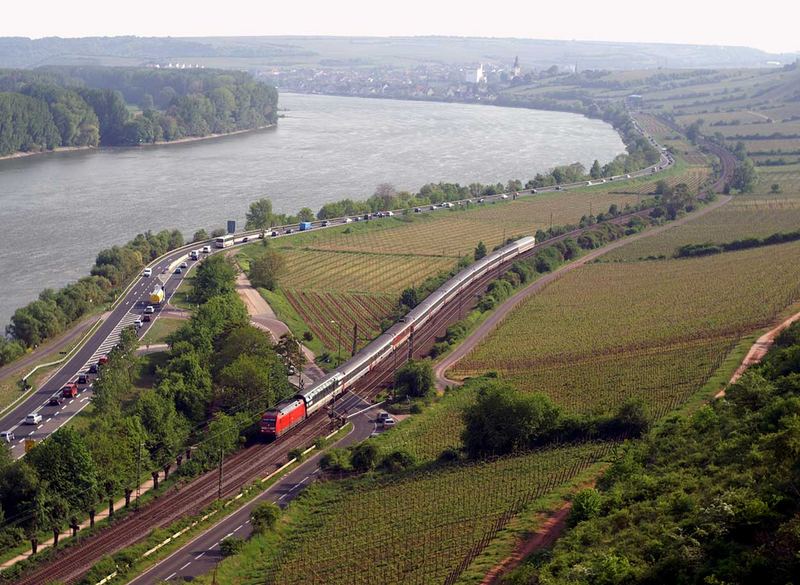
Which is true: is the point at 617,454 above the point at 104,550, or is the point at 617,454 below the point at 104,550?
above

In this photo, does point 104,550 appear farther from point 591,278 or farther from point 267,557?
point 591,278

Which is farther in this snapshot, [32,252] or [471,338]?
[32,252]

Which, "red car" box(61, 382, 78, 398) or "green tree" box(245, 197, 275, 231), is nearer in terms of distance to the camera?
"red car" box(61, 382, 78, 398)

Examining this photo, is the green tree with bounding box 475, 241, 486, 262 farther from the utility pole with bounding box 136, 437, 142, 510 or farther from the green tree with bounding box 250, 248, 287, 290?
the utility pole with bounding box 136, 437, 142, 510

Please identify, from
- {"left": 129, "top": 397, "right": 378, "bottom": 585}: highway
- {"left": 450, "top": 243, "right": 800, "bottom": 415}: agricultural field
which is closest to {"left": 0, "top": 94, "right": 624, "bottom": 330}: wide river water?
{"left": 129, "top": 397, "right": 378, "bottom": 585}: highway

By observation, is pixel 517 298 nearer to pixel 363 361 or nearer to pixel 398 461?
pixel 363 361

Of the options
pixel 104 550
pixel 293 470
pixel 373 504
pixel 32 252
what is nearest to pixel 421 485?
pixel 373 504
